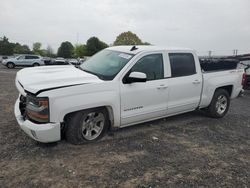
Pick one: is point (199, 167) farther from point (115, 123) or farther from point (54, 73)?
point (54, 73)

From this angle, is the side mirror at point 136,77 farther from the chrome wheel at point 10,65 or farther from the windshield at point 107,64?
the chrome wheel at point 10,65

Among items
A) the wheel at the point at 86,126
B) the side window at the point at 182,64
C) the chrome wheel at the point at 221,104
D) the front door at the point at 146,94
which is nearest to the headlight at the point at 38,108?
the wheel at the point at 86,126

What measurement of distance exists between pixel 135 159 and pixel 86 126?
1.02m

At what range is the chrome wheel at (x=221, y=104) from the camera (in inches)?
254

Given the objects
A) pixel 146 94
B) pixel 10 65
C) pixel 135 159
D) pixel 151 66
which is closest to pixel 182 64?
pixel 151 66

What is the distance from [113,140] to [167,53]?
2155mm

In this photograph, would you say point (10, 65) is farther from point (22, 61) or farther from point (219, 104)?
point (219, 104)

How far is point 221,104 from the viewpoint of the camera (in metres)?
6.55

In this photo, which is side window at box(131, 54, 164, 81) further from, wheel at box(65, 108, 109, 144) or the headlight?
the headlight

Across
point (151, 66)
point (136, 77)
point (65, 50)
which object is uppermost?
point (65, 50)

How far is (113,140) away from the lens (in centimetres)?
457

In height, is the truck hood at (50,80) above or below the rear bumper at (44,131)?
above

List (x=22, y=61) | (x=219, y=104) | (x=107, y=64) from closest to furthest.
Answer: (x=107, y=64)
(x=219, y=104)
(x=22, y=61)

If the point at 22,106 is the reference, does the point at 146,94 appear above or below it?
above
